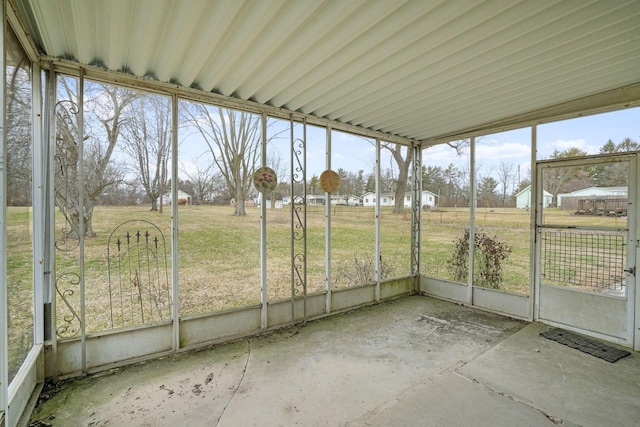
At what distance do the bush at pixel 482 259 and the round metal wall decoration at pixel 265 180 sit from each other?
10.7 feet

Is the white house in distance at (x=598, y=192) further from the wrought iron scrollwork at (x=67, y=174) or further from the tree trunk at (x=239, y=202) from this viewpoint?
the wrought iron scrollwork at (x=67, y=174)

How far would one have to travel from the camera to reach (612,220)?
3348 mm

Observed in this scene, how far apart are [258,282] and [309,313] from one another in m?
0.91

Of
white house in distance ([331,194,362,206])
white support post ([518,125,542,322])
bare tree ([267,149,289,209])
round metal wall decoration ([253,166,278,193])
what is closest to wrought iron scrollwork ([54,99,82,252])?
round metal wall decoration ([253,166,278,193])

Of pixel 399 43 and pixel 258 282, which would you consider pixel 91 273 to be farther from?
pixel 399 43

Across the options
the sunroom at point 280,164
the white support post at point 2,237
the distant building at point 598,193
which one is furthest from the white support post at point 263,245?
the distant building at point 598,193

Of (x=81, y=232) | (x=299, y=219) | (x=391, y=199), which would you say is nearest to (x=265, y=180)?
(x=299, y=219)

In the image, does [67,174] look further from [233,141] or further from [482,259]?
[482,259]

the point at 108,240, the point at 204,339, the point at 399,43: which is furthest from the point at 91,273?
the point at 399,43

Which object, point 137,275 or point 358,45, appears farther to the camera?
point 137,275

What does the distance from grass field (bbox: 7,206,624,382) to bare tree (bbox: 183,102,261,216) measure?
32 cm

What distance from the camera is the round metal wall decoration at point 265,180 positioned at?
348cm

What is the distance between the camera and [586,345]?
127 inches

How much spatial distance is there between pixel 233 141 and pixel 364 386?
2938 millimetres
